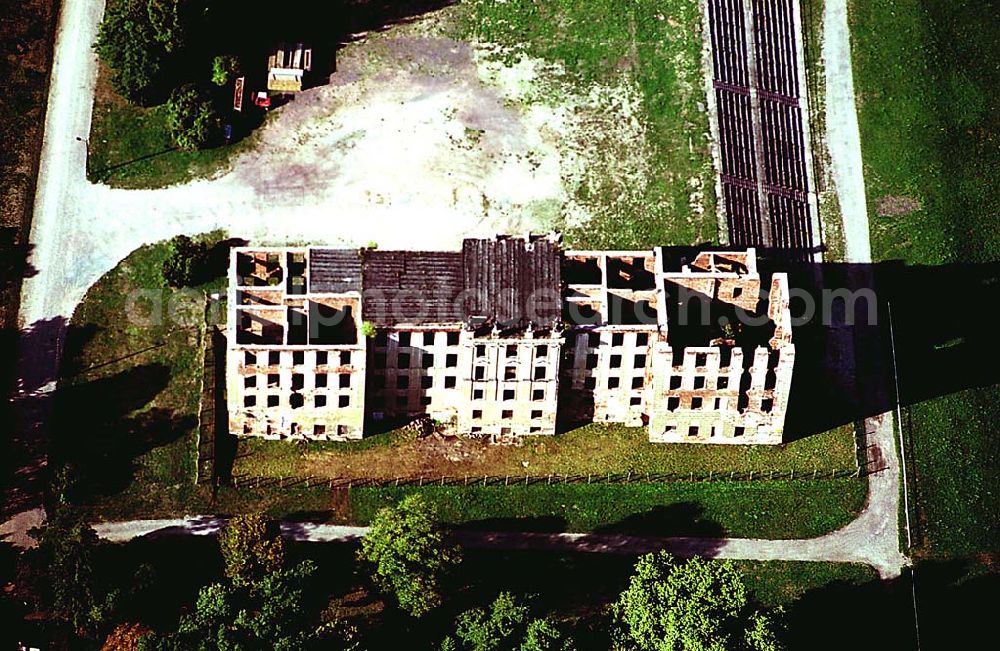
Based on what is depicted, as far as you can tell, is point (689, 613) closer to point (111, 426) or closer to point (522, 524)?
point (522, 524)

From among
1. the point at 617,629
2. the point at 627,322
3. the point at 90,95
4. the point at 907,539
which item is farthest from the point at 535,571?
the point at 90,95

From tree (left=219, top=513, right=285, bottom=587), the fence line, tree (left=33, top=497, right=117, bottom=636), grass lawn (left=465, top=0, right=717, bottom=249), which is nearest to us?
tree (left=33, top=497, right=117, bottom=636)

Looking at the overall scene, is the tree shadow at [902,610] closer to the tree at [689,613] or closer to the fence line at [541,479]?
the fence line at [541,479]

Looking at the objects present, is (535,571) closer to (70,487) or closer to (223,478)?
(223,478)

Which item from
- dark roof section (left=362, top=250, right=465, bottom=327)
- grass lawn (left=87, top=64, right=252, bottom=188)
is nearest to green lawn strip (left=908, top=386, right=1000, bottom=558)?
dark roof section (left=362, top=250, right=465, bottom=327)

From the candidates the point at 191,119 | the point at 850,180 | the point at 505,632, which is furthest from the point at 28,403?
the point at 850,180

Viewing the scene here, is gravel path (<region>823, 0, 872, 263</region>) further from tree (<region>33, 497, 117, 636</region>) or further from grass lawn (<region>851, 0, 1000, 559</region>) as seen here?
tree (<region>33, 497, 117, 636</region>)

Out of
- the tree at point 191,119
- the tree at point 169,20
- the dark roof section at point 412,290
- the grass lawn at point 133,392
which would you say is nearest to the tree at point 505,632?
the dark roof section at point 412,290
